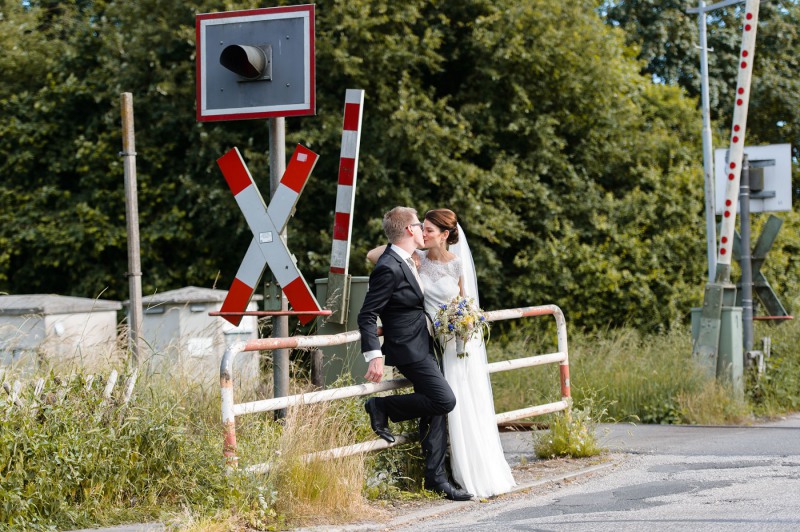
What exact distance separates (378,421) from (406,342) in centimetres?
54

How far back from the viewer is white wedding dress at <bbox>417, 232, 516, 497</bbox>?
7.00m

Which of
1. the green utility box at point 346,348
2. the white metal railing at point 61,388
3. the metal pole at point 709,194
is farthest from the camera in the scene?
the metal pole at point 709,194

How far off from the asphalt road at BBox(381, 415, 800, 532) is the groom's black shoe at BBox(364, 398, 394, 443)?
0.62 metres

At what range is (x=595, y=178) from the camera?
2066 centimetres

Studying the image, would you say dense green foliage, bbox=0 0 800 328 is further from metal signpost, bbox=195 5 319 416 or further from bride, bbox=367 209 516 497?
metal signpost, bbox=195 5 319 416

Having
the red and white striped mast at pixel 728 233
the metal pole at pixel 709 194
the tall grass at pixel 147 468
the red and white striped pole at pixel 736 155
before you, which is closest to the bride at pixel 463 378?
the tall grass at pixel 147 468

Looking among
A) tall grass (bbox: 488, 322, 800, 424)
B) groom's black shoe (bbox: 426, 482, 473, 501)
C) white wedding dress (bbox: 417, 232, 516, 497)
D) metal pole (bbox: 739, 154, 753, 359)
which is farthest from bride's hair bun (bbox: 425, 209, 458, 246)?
metal pole (bbox: 739, 154, 753, 359)

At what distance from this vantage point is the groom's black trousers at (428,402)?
680 cm

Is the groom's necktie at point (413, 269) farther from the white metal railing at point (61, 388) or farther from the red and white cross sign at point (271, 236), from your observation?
the white metal railing at point (61, 388)

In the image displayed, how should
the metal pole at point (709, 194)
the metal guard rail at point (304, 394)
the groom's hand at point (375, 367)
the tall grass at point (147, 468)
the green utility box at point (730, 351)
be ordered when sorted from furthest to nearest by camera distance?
the metal pole at point (709, 194)
the green utility box at point (730, 351)
the groom's hand at point (375, 367)
the metal guard rail at point (304, 394)
the tall grass at point (147, 468)

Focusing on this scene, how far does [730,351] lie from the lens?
38.9ft

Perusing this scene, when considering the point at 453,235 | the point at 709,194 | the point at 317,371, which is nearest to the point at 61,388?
the point at 317,371

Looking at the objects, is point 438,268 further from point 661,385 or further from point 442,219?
point 661,385

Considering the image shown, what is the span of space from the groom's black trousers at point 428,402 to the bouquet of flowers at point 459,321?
212mm
